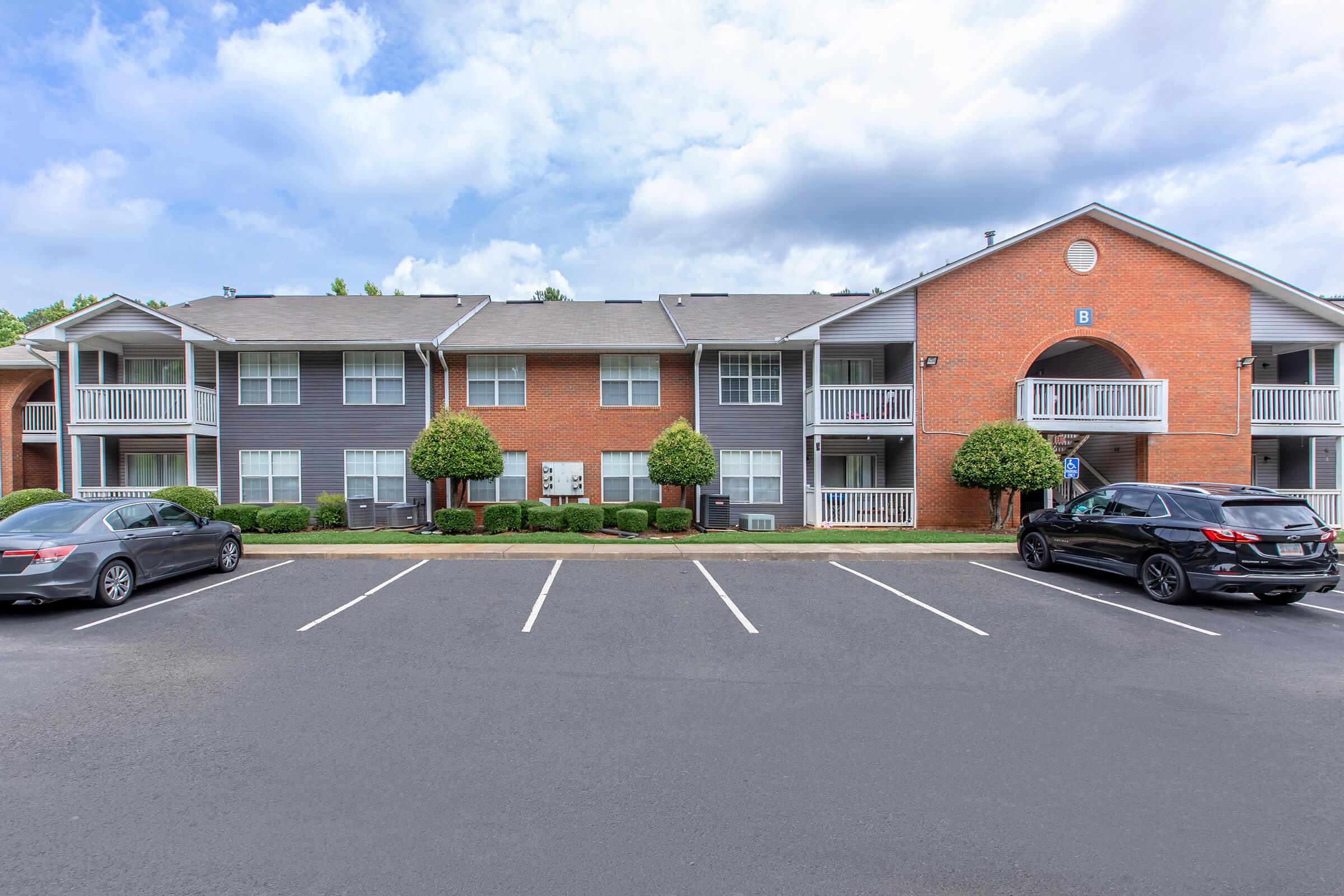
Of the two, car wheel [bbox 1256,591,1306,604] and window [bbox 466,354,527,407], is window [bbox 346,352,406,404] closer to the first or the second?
Result: window [bbox 466,354,527,407]

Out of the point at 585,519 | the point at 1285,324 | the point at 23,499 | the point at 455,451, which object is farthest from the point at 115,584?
the point at 1285,324

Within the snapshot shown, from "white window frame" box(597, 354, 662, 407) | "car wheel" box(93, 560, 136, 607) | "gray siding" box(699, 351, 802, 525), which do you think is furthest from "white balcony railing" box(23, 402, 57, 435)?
"gray siding" box(699, 351, 802, 525)

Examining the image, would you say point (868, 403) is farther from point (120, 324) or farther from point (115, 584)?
point (120, 324)

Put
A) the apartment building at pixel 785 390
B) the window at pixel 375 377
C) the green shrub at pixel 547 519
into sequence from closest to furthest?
the green shrub at pixel 547 519, the apartment building at pixel 785 390, the window at pixel 375 377

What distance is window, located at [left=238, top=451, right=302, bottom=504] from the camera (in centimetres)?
1789

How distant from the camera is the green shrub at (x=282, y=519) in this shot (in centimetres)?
1545

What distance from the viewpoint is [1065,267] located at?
17328mm

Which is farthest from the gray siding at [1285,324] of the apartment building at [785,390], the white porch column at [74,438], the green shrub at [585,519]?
the white porch column at [74,438]

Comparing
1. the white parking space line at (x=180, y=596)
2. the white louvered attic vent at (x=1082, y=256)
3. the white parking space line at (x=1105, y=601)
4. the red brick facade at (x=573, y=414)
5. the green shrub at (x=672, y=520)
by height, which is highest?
the white louvered attic vent at (x=1082, y=256)

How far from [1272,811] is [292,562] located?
45.5 feet

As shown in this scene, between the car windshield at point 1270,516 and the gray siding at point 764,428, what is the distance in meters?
10.4

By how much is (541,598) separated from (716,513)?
8424 millimetres

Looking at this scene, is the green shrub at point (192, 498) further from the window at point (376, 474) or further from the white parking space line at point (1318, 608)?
the white parking space line at point (1318, 608)

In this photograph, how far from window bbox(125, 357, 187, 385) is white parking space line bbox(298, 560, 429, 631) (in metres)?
13.1
